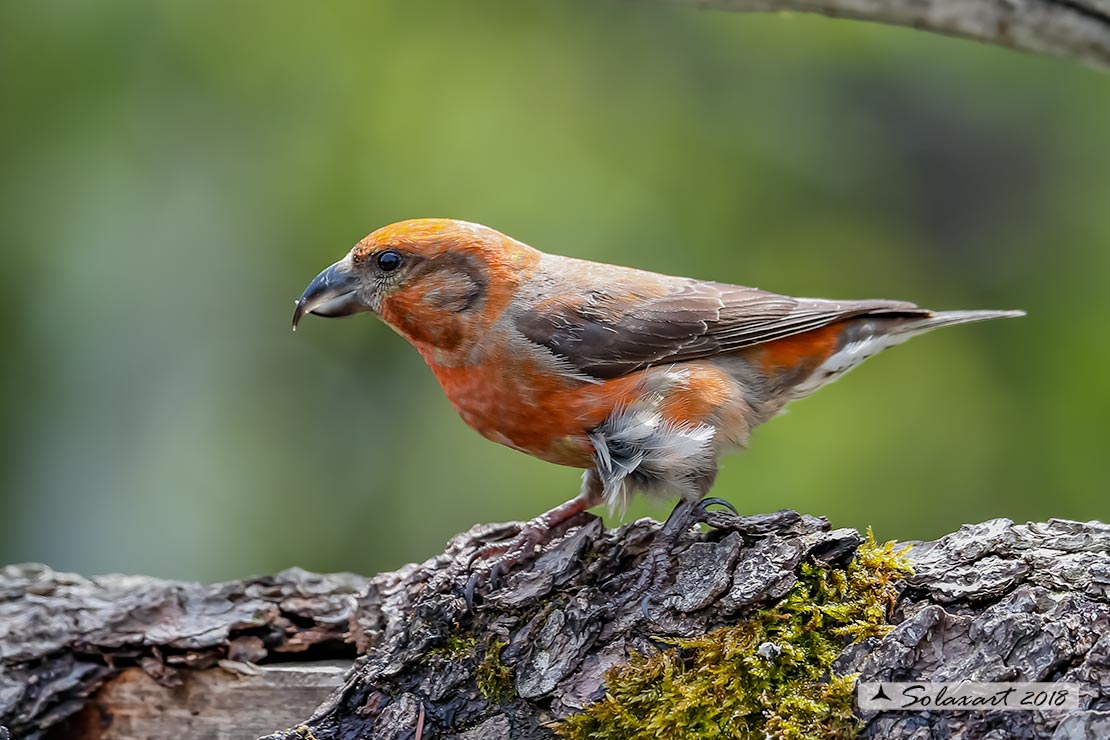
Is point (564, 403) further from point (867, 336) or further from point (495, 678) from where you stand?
point (867, 336)

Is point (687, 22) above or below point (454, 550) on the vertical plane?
above

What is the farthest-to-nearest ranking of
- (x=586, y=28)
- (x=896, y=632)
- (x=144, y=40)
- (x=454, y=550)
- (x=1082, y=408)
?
(x=586, y=28) < (x=144, y=40) < (x=1082, y=408) < (x=454, y=550) < (x=896, y=632)

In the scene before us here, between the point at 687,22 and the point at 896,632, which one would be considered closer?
the point at 896,632

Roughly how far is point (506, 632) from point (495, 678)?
0.50 ft

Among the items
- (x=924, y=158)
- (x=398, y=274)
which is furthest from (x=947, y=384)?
(x=398, y=274)

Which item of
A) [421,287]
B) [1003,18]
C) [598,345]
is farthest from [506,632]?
[1003,18]

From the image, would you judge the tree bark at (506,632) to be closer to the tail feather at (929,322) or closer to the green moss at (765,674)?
the green moss at (765,674)

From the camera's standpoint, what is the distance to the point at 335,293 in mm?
4254

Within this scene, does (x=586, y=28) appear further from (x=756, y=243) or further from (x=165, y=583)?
(x=165, y=583)

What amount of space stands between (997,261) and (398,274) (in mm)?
3600

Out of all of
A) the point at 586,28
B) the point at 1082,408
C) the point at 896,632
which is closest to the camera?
the point at 896,632

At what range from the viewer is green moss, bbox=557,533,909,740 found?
115 inches

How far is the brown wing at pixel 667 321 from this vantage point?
13.7ft

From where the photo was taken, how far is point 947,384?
573 cm
